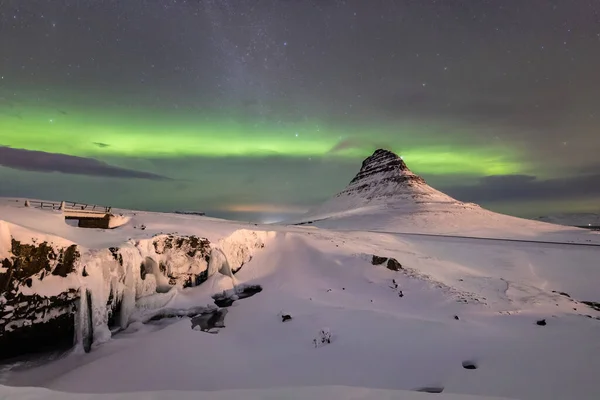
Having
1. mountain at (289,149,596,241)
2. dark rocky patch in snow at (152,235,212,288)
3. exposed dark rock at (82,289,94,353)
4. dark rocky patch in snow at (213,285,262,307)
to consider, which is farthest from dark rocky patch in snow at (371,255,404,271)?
mountain at (289,149,596,241)

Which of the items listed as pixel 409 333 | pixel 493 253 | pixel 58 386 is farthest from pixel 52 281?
pixel 493 253

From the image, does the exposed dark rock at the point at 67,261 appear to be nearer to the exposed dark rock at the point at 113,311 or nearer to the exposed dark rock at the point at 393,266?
the exposed dark rock at the point at 113,311

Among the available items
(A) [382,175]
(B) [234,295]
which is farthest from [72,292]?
(A) [382,175]

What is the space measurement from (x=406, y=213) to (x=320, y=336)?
79.7m

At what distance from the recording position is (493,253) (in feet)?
122

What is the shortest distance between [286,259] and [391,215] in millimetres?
67906

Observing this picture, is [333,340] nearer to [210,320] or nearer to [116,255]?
[210,320]

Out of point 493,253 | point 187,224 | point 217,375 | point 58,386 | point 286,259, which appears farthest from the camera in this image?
point 493,253

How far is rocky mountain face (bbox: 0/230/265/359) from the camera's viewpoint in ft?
33.3

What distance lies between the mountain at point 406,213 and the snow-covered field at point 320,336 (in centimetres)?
4626

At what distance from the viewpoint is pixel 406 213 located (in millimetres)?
87625

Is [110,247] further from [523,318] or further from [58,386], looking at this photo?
[523,318]

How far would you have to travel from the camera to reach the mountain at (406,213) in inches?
2692

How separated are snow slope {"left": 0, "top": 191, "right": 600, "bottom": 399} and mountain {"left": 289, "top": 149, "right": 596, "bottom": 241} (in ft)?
155
